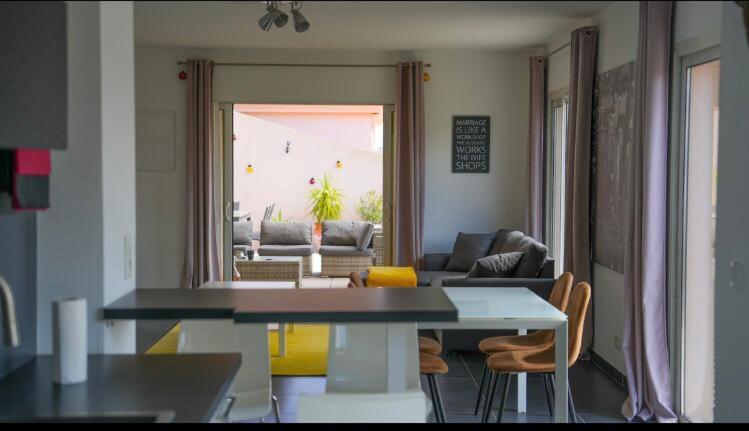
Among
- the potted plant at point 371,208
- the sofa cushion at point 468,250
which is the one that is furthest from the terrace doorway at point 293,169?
the sofa cushion at point 468,250

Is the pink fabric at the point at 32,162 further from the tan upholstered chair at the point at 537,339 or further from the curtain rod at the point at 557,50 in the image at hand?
the curtain rod at the point at 557,50

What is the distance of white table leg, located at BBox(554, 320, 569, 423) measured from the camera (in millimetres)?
2570

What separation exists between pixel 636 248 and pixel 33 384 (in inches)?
91.9

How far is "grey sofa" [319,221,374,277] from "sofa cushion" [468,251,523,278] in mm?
2870

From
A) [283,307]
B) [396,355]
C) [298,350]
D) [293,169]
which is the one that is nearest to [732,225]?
[396,355]

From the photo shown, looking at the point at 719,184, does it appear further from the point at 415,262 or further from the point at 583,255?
the point at 415,262

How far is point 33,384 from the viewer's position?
162 cm

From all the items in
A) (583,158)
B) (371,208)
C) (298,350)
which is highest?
(583,158)

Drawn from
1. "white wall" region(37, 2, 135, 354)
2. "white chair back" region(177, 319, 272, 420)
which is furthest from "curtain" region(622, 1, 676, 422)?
"white wall" region(37, 2, 135, 354)

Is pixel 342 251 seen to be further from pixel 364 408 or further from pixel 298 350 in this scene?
pixel 364 408

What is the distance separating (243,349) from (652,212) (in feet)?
5.61

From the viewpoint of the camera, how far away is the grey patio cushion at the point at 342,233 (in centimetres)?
731

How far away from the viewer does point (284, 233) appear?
7410 millimetres

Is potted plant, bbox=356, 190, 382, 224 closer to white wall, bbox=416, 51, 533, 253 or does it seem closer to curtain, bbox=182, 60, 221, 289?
white wall, bbox=416, 51, 533, 253
